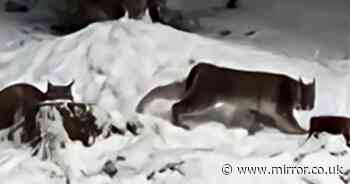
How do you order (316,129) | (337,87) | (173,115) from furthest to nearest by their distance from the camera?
(337,87)
(173,115)
(316,129)

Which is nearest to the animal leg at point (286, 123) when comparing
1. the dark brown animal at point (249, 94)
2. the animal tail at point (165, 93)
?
the dark brown animal at point (249, 94)

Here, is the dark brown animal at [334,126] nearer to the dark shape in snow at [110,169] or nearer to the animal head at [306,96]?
the animal head at [306,96]

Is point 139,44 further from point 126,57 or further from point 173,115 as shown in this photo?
point 173,115

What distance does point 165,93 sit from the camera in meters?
2.81

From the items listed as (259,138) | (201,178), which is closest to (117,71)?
(259,138)

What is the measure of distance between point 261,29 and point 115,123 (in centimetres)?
140

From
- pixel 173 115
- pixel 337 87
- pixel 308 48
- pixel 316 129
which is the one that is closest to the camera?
pixel 316 129

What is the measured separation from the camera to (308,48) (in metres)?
3.57

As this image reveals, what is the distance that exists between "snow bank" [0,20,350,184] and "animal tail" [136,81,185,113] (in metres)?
0.05

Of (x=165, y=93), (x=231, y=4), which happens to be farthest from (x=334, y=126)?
(x=231, y=4)

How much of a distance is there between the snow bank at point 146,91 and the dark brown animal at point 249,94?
6cm

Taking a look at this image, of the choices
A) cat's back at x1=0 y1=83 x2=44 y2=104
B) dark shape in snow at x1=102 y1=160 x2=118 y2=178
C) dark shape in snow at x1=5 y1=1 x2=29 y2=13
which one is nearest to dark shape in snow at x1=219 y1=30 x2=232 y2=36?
dark shape in snow at x1=5 y1=1 x2=29 y2=13

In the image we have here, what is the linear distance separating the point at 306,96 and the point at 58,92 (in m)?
0.73

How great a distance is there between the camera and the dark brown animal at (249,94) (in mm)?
2598
